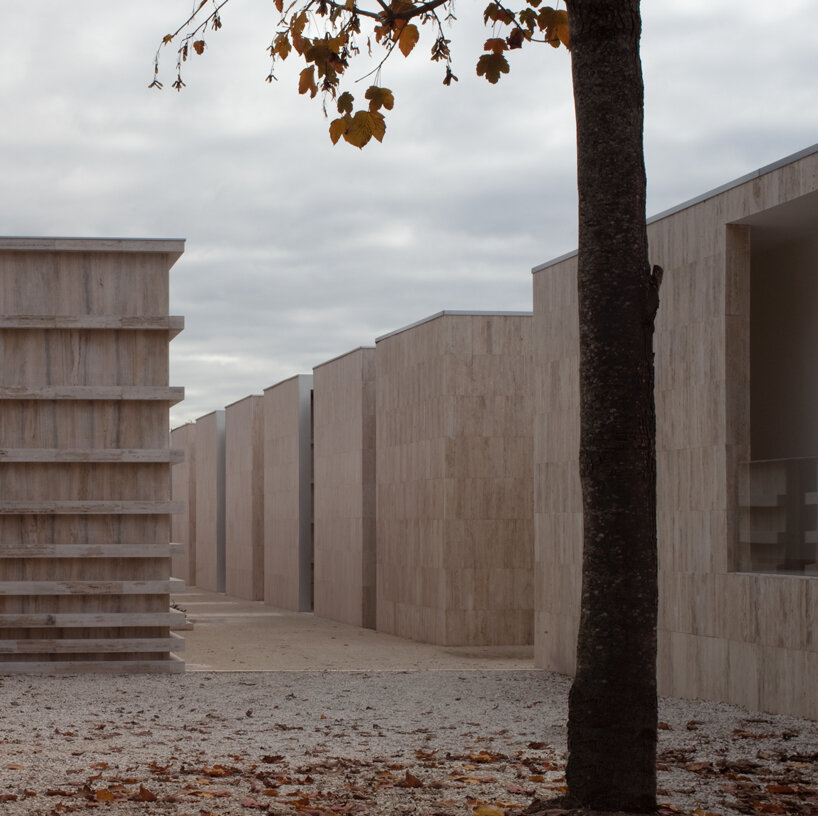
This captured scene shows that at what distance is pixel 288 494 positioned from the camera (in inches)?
972

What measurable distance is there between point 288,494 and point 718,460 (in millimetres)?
16073

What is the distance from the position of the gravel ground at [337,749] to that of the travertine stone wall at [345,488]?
8.57 m

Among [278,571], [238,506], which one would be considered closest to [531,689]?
[278,571]

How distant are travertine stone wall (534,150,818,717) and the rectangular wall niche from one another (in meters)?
4.33

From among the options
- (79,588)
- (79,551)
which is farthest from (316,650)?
(79,551)

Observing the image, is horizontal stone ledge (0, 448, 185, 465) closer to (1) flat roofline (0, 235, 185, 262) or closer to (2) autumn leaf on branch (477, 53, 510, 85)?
(1) flat roofline (0, 235, 185, 262)

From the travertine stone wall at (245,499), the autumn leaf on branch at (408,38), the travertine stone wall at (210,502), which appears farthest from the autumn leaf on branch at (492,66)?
the travertine stone wall at (210,502)

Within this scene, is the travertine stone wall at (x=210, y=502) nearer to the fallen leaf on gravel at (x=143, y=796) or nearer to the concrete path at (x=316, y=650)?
the concrete path at (x=316, y=650)

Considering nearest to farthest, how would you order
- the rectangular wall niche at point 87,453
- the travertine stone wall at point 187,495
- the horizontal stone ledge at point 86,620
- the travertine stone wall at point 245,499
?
the horizontal stone ledge at point 86,620, the rectangular wall niche at point 87,453, the travertine stone wall at point 245,499, the travertine stone wall at point 187,495

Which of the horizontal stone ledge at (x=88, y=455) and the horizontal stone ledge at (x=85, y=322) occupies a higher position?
the horizontal stone ledge at (x=85, y=322)

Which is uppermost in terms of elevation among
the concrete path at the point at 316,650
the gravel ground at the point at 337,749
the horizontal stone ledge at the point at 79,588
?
the horizontal stone ledge at the point at 79,588

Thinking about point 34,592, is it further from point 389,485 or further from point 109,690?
point 389,485

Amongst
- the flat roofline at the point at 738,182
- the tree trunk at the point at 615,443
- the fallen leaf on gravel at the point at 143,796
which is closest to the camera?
the tree trunk at the point at 615,443

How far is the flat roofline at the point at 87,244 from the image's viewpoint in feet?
37.0
